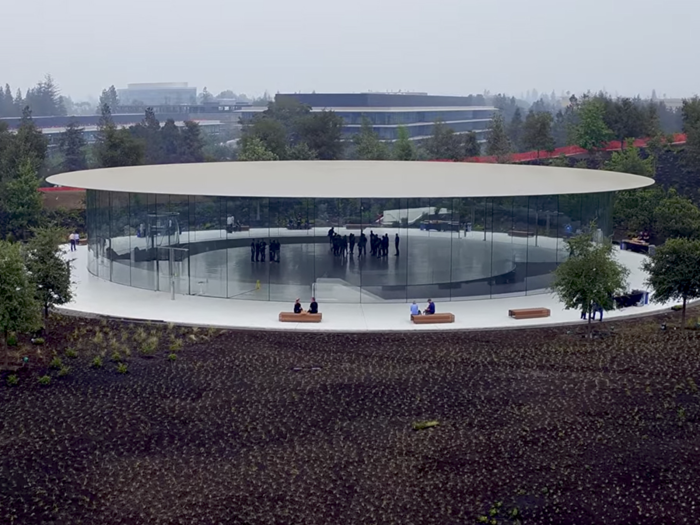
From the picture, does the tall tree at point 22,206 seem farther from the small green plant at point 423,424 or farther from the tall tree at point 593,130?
the tall tree at point 593,130

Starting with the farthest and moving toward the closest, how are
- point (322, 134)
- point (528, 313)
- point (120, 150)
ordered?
1. point (322, 134)
2. point (120, 150)
3. point (528, 313)

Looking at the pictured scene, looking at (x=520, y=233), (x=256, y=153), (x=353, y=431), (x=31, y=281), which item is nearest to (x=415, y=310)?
(x=520, y=233)

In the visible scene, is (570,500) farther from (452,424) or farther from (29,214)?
(29,214)

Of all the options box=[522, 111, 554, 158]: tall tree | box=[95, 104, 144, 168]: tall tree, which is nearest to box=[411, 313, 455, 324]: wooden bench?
box=[95, 104, 144, 168]: tall tree

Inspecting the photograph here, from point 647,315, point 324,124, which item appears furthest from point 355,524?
point 324,124

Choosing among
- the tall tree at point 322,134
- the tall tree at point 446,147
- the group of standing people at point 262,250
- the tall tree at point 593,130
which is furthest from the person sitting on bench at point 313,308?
the tall tree at point 593,130

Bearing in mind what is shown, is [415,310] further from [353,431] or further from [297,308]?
[353,431]

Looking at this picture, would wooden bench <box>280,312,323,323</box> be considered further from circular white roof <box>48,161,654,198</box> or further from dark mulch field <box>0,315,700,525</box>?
circular white roof <box>48,161,654,198</box>
